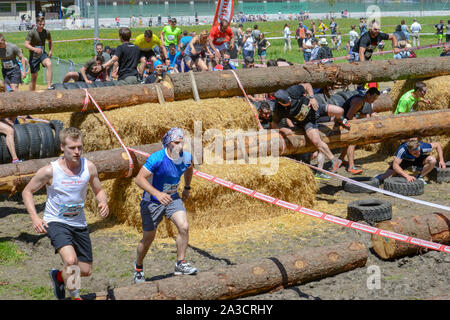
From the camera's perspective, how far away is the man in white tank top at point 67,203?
19.8ft

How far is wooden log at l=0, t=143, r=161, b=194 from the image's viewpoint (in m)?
9.10

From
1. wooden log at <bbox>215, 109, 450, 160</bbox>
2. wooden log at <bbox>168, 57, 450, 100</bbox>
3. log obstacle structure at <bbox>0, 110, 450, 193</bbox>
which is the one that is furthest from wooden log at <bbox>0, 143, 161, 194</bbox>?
wooden log at <bbox>168, 57, 450, 100</bbox>

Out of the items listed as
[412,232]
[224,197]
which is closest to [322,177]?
[224,197]

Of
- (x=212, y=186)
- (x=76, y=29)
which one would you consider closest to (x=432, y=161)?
(x=212, y=186)

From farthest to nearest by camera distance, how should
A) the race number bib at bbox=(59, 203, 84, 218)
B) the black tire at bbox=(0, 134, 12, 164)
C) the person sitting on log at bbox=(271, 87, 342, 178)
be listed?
the black tire at bbox=(0, 134, 12, 164) < the person sitting on log at bbox=(271, 87, 342, 178) < the race number bib at bbox=(59, 203, 84, 218)

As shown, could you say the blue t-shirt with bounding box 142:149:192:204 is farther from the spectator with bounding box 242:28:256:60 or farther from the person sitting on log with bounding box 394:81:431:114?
the spectator with bounding box 242:28:256:60

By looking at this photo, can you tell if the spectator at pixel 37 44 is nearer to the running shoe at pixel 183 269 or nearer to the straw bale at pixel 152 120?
the straw bale at pixel 152 120

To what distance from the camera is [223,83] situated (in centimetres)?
1127

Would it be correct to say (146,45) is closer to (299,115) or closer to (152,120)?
(299,115)

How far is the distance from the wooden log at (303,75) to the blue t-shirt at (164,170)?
386 cm

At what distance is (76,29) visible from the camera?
7019 centimetres

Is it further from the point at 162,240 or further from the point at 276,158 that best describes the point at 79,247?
the point at 276,158

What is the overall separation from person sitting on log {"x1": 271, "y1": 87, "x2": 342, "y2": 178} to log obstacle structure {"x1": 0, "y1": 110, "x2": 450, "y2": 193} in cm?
19
